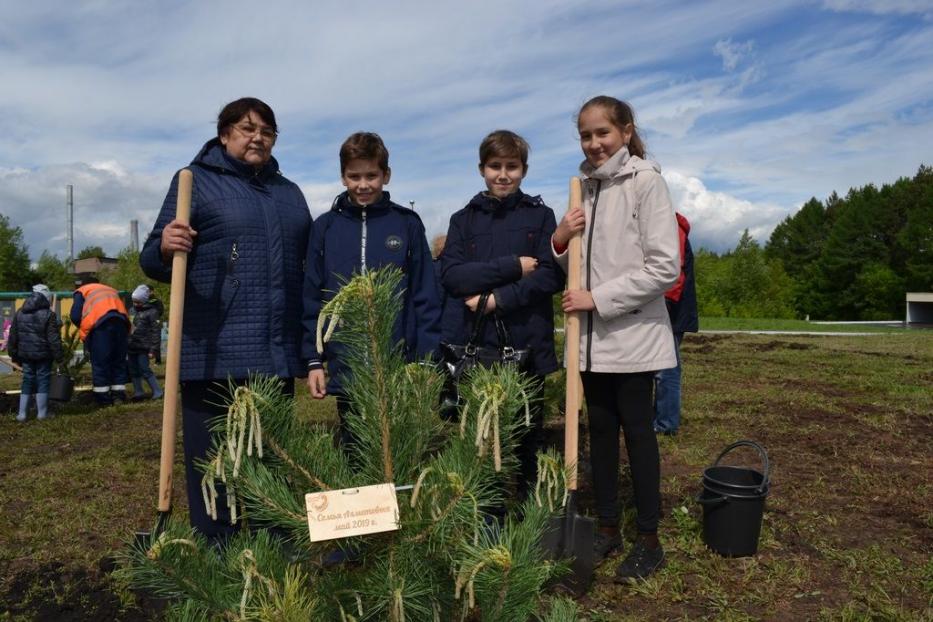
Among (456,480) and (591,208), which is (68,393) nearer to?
(591,208)

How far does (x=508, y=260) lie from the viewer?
3.17m

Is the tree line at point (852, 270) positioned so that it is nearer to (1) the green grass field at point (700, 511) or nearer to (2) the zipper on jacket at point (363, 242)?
(1) the green grass field at point (700, 511)

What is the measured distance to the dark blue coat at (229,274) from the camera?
2691mm

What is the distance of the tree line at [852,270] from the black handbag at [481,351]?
46384 mm

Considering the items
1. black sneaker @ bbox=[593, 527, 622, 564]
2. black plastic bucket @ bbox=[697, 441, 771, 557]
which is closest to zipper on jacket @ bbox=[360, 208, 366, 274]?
black sneaker @ bbox=[593, 527, 622, 564]

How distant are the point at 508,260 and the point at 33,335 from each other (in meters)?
7.19

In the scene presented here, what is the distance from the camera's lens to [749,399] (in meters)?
8.31

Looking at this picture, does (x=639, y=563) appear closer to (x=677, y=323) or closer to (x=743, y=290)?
(x=677, y=323)

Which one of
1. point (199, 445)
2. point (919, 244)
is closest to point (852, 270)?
point (919, 244)

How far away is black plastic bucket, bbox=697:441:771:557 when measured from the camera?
330 cm

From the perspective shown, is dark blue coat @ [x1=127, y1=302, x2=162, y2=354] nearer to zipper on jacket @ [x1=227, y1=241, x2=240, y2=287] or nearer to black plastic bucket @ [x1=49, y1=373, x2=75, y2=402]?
black plastic bucket @ [x1=49, y1=373, x2=75, y2=402]

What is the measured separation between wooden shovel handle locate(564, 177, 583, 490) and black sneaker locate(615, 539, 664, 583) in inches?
28.5

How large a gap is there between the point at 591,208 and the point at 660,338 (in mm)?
635

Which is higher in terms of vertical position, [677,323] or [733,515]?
[677,323]
